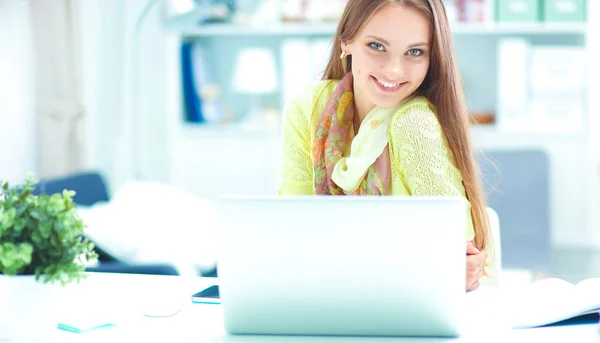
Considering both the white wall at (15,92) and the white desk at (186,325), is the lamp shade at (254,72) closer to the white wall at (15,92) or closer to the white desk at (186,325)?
the white wall at (15,92)

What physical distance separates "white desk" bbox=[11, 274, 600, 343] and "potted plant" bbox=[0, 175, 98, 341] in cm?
5

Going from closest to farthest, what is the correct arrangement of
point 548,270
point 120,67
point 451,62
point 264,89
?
point 451,62, point 548,270, point 120,67, point 264,89

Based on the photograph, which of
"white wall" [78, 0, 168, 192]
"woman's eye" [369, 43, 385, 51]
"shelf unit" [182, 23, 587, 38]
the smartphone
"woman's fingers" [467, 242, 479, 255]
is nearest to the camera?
the smartphone

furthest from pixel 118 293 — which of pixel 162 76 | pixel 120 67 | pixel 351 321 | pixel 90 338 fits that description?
pixel 162 76

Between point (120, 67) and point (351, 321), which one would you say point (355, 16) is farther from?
point (120, 67)

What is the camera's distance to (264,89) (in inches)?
177

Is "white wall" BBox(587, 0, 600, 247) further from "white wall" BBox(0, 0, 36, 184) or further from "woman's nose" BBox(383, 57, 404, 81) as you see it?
"woman's nose" BBox(383, 57, 404, 81)

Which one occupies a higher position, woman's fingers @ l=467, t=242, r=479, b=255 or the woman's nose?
the woman's nose

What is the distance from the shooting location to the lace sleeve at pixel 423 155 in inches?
67.8

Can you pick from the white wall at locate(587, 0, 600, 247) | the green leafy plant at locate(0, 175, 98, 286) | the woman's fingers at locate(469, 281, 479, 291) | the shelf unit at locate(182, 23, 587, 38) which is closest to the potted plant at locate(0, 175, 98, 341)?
the green leafy plant at locate(0, 175, 98, 286)

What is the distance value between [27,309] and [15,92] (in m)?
2.52

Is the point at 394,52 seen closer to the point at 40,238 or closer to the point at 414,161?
the point at 414,161

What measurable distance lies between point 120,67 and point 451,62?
2.68 m

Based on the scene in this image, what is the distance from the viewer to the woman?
175 centimetres
